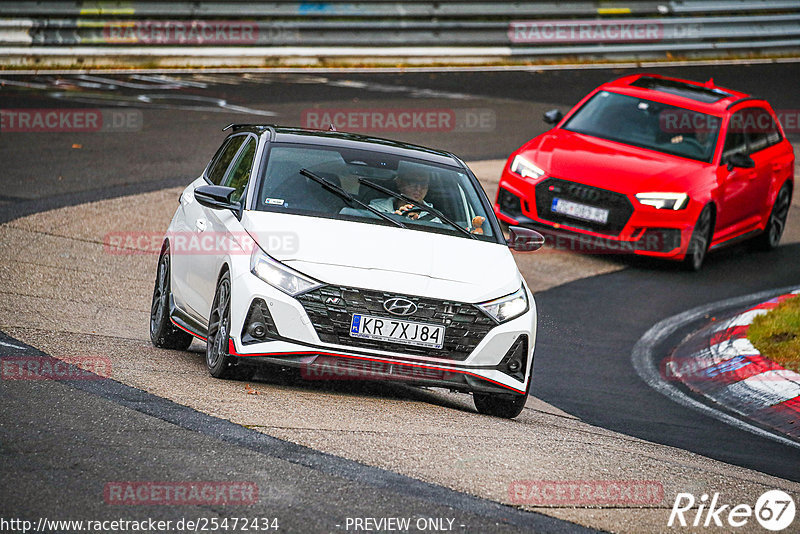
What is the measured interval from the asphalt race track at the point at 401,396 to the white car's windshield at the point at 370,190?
1623mm

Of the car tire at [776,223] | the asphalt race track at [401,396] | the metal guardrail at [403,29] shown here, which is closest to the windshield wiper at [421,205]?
the asphalt race track at [401,396]

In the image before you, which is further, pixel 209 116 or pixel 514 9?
pixel 514 9

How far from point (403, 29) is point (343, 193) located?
59.8ft

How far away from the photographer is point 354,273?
723 cm

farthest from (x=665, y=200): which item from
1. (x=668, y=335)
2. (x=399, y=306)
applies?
(x=399, y=306)

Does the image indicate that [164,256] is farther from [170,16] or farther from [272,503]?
[170,16]

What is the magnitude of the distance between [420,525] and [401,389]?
3322 millimetres

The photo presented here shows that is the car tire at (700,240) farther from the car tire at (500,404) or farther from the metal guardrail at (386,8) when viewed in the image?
the metal guardrail at (386,8)

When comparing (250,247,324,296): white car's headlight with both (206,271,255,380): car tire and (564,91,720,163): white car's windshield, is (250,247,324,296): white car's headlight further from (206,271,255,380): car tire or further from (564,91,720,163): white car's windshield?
(564,91,720,163): white car's windshield

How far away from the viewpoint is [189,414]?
650 centimetres

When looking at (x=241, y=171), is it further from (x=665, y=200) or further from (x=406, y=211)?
(x=665, y=200)

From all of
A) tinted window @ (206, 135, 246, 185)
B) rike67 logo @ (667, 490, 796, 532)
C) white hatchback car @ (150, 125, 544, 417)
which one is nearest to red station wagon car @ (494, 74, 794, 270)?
white hatchback car @ (150, 125, 544, 417)

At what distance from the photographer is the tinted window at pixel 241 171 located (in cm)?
833

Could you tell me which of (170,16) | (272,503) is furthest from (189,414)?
(170,16)
